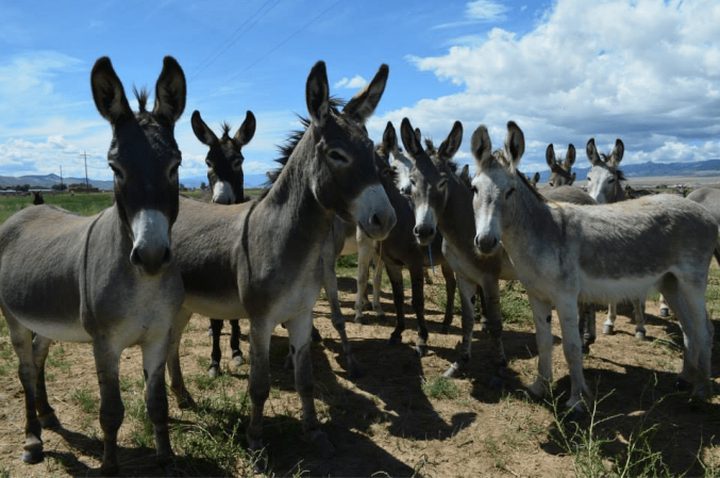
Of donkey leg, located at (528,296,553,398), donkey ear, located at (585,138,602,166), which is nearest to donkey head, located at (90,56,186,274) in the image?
donkey leg, located at (528,296,553,398)

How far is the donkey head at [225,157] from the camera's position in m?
6.28

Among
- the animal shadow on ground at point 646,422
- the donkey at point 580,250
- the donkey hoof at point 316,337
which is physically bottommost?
the animal shadow on ground at point 646,422

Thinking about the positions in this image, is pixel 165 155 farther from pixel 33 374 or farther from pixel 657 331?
pixel 657 331

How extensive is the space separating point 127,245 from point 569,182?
1127cm

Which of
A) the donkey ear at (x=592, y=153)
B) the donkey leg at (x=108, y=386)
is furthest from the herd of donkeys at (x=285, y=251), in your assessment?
the donkey ear at (x=592, y=153)

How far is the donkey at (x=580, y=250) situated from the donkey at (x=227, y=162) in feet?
10.5

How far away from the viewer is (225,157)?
643 cm

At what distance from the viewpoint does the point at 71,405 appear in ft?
16.5

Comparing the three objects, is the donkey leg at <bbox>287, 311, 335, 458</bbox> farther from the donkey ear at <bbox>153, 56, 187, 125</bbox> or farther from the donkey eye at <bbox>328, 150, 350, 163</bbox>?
the donkey ear at <bbox>153, 56, 187, 125</bbox>

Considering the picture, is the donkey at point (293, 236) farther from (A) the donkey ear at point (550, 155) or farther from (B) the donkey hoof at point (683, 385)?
(A) the donkey ear at point (550, 155)

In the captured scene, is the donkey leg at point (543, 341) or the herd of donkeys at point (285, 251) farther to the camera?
the donkey leg at point (543, 341)

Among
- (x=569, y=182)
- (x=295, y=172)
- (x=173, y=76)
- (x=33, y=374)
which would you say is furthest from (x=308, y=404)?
(x=569, y=182)

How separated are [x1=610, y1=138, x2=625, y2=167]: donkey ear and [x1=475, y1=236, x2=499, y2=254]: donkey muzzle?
6.19m

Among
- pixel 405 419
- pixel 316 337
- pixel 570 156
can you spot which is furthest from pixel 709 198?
pixel 405 419
